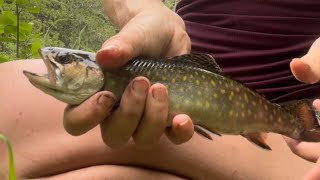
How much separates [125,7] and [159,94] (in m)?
0.75

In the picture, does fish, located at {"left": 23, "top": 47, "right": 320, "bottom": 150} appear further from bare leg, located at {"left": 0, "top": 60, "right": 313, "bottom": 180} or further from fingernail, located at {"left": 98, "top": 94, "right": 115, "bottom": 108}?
Result: bare leg, located at {"left": 0, "top": 60, "right": 313, "bottom": 180}

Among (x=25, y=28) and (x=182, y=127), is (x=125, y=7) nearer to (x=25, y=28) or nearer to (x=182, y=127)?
(x=182, y=127)

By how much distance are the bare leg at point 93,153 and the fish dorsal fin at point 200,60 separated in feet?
0.84

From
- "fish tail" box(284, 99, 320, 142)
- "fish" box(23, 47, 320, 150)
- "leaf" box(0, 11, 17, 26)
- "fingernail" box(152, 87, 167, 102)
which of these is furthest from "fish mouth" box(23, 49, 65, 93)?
"leaf" box(0, 11, 17, 26)

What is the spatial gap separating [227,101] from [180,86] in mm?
127

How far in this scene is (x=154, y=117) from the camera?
1.38 m

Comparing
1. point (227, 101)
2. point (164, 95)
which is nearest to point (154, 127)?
point (164, 95)

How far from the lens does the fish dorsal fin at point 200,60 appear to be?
1.48m

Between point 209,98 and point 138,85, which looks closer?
point 138,85

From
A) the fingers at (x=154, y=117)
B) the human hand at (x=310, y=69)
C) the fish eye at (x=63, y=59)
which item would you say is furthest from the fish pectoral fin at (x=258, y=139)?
the fish eye at (x=63, y=59)

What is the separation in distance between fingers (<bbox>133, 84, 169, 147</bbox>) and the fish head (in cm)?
13

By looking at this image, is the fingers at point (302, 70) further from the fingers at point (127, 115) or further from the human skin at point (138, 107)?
the fingers at point (127, 115)

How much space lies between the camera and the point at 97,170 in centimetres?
157

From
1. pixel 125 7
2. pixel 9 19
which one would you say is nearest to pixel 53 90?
pixel 125 7
